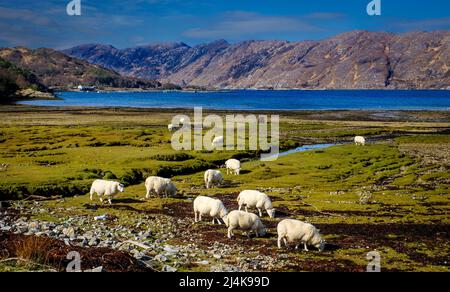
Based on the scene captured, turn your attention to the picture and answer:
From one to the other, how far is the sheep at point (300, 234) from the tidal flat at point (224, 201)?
0.50 meters

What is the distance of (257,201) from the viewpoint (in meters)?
28.4

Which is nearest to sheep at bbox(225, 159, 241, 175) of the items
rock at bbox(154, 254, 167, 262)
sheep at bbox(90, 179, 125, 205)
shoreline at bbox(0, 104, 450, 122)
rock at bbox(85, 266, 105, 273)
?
sheep at bbox(90, 179, 125, 205)

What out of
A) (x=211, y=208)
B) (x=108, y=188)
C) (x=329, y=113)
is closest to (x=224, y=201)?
(x=211, y=208)

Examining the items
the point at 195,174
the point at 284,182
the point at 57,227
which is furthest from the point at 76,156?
the point at 57,227

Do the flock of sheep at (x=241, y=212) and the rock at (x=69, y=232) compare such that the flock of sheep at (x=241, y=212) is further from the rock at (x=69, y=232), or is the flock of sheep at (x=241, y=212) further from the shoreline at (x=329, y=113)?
the shoreline at (x=329, y=113)

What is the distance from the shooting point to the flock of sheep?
21250mm

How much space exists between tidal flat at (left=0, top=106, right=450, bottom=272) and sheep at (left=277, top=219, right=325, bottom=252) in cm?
50

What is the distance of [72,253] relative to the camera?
15461 millimetres

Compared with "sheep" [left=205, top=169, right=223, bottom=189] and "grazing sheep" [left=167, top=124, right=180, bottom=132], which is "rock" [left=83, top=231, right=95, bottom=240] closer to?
"sheep" [left=205, top=169, right=223, bottom=189]

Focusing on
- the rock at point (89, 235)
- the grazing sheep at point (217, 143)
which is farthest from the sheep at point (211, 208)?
the grazing sheep at point (217, 143)

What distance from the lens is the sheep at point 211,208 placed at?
85.7ft

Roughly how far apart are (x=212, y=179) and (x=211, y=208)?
1375 centimetres

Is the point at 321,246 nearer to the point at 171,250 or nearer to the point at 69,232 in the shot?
the point at 171,250

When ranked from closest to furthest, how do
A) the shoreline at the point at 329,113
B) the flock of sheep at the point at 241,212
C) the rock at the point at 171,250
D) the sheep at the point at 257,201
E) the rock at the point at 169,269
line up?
the rock at the point at 169,269 → the rock at the point at 171,250 → the flock of sheep at the point at 241,212 → the sheep at the point at 257,201 → the shoreline at the point at 329,113
